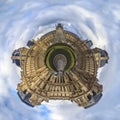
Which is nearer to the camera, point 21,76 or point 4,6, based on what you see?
point 4,6

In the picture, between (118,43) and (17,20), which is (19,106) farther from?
(118,43)

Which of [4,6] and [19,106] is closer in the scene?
[4,6]

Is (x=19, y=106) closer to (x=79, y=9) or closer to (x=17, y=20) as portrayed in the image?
(x=17, y=20)

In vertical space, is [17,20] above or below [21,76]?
above

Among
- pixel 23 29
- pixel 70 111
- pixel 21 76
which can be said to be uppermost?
pixel 23 29

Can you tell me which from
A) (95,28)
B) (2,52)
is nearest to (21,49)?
(2,52)

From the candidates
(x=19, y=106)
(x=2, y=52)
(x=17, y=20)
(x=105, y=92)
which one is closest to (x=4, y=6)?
(x=17, y=20)

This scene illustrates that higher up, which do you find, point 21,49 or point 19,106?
point 21,49
